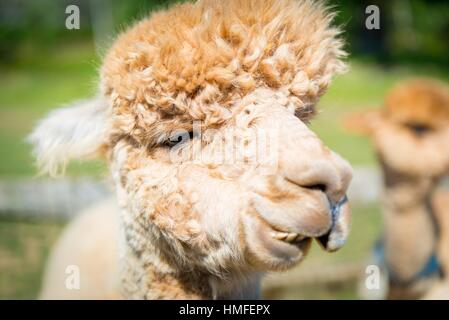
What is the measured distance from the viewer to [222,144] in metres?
1.98

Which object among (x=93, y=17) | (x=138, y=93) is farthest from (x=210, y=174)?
(x=93, y=17)

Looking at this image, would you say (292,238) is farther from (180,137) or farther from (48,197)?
(48,197)

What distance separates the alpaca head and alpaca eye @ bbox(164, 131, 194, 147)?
3309mm

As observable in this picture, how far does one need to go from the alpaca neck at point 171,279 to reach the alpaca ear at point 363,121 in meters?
3.43

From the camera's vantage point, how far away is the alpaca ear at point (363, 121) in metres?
5.39

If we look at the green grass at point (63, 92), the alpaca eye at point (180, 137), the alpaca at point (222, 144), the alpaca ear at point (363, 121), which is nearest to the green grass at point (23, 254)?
the green grass at point (63, 92)

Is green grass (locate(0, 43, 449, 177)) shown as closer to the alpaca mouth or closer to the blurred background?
the blurred background

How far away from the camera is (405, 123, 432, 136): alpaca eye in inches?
198

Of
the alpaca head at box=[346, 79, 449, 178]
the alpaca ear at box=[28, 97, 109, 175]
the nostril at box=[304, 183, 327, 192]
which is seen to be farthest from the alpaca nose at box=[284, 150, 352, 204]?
the alpaca head at box=[346, 79, 449, 178]

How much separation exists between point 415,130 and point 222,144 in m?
3.57

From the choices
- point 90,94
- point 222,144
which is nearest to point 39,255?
point 90,94

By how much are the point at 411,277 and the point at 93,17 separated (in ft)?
71.6
